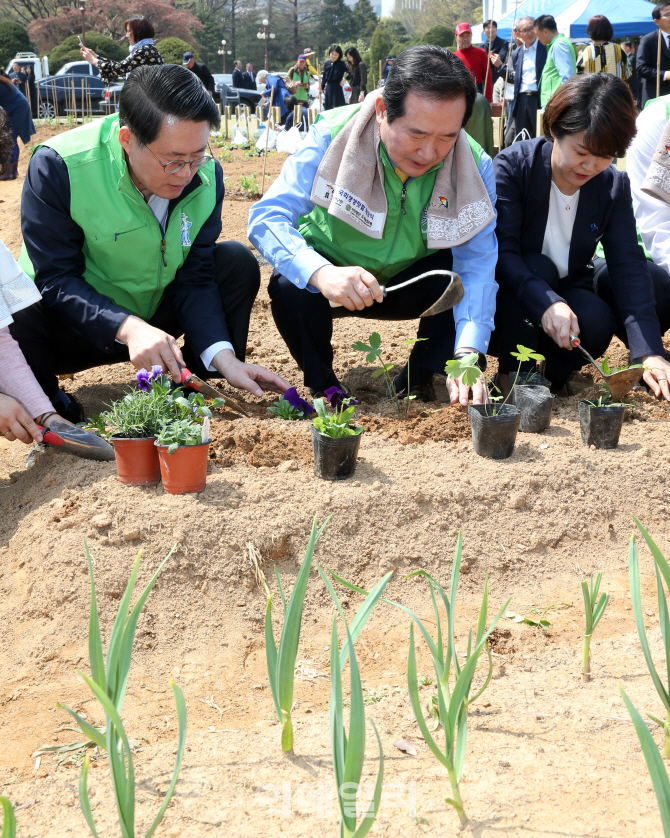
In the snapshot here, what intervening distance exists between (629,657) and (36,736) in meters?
1.35

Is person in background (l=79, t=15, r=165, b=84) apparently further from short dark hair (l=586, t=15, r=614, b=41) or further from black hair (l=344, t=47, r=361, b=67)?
black hair (l=344, t=47, r=361, b=67)

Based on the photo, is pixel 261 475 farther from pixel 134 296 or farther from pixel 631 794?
pixel 631 794

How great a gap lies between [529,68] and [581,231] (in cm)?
587

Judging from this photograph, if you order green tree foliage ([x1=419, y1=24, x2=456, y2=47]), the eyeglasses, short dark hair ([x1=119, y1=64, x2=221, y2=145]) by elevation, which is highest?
green tree foliage ([x1=419, y1=24, x2=456, y2=47])

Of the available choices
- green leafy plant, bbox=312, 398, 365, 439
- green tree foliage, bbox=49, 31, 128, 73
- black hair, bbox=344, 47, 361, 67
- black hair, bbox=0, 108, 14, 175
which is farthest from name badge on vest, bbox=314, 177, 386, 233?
green tree foliage, bbox=49, 31, 128, 73

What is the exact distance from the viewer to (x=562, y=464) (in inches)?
97.3

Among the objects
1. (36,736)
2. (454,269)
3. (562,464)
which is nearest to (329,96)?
(454,269)

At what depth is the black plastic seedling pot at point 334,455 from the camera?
2281 mm

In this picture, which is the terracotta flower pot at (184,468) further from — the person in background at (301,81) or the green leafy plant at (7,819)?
the person in background at (301,81)

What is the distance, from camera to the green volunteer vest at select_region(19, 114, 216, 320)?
2619 millimetres

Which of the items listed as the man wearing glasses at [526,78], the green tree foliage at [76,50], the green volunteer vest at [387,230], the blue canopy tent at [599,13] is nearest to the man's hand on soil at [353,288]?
the green volunteer vest at [387,230]

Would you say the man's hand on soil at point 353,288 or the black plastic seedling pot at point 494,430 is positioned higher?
the man's hand on soil at point 353,288

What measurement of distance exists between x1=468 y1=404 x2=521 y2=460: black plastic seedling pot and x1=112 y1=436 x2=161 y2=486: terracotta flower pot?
0.99 meters

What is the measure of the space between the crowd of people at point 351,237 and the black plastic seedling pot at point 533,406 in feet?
0.63
